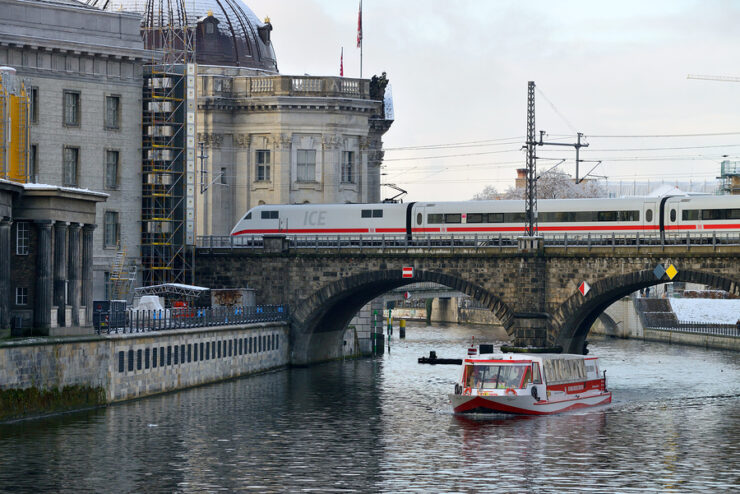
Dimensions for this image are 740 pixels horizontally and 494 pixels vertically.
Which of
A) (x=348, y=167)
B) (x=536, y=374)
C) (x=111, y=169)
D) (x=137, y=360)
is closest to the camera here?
(x=536, y=374)

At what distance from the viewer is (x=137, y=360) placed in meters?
85.1

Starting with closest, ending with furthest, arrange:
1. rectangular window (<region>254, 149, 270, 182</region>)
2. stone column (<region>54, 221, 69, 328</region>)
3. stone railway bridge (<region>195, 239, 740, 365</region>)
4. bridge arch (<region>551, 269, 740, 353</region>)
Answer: stone column (<region>54, 221, 69, 328</region>)
bridge arch (<region>551, 269, 740, 353</region>)
stone railway bridge (<region>195, 239, 740, 365</region>)
rectangular window (<region>254, 149, 270, 182</region>)

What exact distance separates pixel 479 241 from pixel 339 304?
A: 14657 mm

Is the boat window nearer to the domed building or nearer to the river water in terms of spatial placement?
the river water

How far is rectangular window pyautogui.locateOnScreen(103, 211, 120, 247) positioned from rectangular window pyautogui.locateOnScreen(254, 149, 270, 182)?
2385 centimetres

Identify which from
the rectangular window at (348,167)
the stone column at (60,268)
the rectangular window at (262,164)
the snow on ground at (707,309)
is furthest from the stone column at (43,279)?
the snow on ground at (707,309)

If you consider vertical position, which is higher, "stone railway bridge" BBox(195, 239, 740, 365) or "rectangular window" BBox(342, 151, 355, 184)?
"rectangular window" BBox(342, 151, 355, 184)

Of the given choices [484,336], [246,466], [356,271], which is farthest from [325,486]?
[484,336]

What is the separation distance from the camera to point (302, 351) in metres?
116

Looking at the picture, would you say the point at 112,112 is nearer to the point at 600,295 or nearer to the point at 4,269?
the point at 4,269

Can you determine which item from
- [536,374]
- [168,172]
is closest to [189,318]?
[168,172]

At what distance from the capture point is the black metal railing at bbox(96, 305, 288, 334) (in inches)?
3401

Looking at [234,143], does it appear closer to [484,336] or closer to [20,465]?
[484,336]

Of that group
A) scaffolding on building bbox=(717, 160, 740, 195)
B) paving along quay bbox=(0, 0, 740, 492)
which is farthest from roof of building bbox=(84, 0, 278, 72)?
scaffolding on building bbox=(717, 160, 740, 195)
